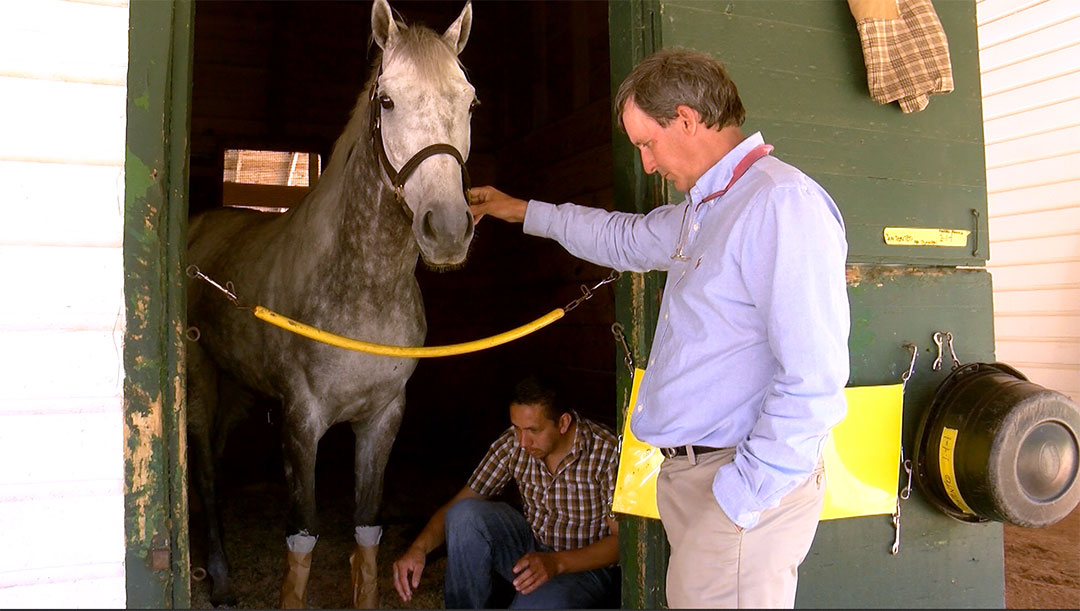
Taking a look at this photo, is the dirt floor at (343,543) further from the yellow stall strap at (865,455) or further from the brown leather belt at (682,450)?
the brown leather belt at (682,450)

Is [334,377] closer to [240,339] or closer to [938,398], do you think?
[240,339]

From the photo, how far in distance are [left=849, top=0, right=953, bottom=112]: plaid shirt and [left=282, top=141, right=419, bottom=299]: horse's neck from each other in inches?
64.9

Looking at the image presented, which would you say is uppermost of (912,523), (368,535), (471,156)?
(471,156)

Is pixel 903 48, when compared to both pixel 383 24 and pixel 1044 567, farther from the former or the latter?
pixel 1044 567

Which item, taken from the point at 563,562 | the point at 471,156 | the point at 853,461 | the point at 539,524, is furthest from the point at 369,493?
the point at 471,156

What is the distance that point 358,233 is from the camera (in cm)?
258

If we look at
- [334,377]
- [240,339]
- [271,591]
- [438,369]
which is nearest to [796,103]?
[334,377]

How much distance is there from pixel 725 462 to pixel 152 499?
137cm

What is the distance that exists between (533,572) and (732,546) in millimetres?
1384

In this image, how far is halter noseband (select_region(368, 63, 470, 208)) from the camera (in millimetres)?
2145

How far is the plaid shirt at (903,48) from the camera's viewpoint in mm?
2543

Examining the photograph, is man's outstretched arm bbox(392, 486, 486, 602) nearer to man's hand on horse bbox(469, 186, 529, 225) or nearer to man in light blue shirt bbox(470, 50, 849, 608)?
man's hand on horse bbox(469, 186, 529, 225)

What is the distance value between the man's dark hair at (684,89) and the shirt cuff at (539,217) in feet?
2.46

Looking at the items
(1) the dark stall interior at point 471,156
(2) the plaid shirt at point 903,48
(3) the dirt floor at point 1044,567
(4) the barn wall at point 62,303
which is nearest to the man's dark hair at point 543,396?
(4) the barn wall at point 62,303
